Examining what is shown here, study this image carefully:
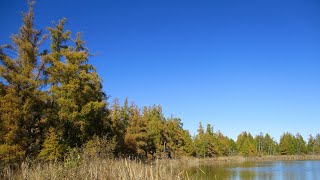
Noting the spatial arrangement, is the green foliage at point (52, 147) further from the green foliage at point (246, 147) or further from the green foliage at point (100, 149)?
the green foliage at point (246, 147)

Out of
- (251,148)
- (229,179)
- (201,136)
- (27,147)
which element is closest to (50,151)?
(27,147)

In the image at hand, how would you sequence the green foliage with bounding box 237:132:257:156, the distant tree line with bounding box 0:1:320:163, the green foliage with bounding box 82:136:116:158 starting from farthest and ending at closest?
the green foliage with bounding box 237:132:257:156
the distant tree line with bounding box 0:1:320:163
the green foliage with bounding box 82:136:116:158

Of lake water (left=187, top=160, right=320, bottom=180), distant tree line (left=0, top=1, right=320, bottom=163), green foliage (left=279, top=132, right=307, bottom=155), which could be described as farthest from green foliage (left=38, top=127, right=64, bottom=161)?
green foliage (left=279, top=132, right=307, bottom=155)

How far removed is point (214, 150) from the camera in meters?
86.3

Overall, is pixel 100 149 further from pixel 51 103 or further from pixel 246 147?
pixel 246 147

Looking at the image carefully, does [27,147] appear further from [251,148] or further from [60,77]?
[251,148]

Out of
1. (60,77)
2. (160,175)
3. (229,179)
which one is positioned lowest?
(229,179)

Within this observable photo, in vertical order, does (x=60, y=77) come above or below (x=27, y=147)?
above

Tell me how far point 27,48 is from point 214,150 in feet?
230

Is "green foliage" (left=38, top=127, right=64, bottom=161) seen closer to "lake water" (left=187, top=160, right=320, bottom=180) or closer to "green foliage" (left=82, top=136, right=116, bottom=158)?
"green foliage" (left=82, top=136, right=116, bottom=158)

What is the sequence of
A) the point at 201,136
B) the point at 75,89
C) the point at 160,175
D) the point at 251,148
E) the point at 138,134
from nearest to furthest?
the point at 160,175, the point at 75,89, the point at 138,134, the point at 201,136, the point at 251,148

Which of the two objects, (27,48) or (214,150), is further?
(214,150)

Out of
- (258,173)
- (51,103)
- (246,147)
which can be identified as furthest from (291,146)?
(51,103)

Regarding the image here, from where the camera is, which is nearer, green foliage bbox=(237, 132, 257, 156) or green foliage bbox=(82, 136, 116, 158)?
green foliage bbox=(82, 136, 116, 158)
